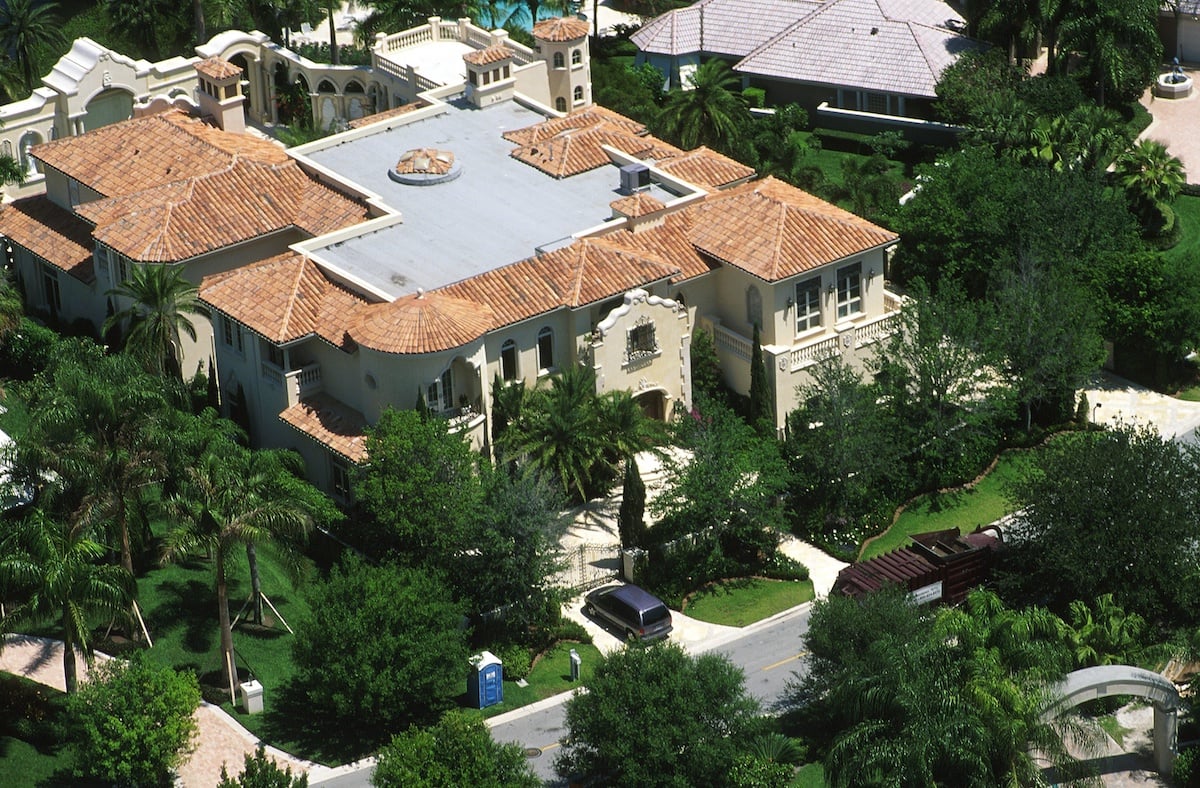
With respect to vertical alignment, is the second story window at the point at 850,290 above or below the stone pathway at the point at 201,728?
above

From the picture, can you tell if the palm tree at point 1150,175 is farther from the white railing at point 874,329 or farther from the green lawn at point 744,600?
the green lawn at point 744,600

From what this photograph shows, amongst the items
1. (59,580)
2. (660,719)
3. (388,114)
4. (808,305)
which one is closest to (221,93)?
(388,114)

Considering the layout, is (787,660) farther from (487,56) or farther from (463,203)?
(487,56)

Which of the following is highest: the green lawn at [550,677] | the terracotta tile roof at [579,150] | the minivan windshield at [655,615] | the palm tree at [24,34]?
the palm tree at [24,34]

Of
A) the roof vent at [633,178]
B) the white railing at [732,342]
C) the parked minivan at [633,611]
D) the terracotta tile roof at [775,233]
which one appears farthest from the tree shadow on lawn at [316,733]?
the roof vent at [633,178]

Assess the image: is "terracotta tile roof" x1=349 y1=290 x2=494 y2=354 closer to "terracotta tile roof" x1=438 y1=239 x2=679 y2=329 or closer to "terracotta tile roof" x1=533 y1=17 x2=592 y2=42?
"terracotta tile roof" x1=438 y1=239 x2=679 y2=329

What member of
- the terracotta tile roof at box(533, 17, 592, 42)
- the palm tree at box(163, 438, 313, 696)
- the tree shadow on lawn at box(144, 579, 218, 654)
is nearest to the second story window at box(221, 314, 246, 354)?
the tree shadow on lawn at box(144, 579, 218, 654)

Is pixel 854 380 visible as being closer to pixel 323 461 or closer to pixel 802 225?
pixel 802 225
